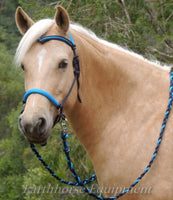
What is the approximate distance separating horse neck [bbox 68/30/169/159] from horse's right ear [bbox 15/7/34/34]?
0.46 metres

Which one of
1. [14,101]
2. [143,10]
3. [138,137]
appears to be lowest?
[14,101]

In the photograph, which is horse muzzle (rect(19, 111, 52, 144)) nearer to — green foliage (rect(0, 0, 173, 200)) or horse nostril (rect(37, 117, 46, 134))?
horse nostril (rect(37, 117, 46, 134))

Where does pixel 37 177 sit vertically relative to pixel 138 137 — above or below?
below

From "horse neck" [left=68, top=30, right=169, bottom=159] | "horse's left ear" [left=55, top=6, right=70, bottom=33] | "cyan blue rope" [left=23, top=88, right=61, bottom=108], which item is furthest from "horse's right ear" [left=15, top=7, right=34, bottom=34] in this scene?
"cyan blue rope" [left=23, top=88, right=61, bottom=108]

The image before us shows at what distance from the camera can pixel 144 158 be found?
2.77 m

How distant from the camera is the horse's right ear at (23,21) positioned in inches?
119

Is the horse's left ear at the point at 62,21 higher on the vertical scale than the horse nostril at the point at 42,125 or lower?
higher

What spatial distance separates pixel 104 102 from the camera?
3113 millimetres

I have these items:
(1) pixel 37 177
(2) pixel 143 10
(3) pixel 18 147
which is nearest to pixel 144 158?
(1) pixel 37 177

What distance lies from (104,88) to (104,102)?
0.14 meters

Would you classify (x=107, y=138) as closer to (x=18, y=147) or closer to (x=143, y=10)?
(x=143, y=10)

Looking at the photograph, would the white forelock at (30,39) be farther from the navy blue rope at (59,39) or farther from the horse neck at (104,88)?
the horse neck at (104,88)

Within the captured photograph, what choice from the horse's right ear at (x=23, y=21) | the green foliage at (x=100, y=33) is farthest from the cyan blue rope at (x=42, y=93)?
the green foliage at (x=100, y=33)

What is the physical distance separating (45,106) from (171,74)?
4.36 feet
